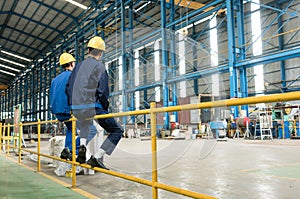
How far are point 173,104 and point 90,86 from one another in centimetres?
1295

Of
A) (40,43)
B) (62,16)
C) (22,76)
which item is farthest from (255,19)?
(22,76)

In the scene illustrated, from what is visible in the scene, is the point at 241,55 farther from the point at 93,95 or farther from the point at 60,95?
the point at 93,95

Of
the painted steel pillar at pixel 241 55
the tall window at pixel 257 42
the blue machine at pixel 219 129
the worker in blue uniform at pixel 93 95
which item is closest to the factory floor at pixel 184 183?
the worker in blue uniform at pixel 93 95

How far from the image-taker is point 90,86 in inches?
120

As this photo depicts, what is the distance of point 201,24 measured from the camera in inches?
859

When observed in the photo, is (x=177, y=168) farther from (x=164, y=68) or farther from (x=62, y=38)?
(x=62, y=38)

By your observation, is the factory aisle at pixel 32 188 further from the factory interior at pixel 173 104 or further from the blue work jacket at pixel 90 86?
the blue work jacket at pixel 90 86

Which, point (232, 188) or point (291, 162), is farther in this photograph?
point (291, 162)

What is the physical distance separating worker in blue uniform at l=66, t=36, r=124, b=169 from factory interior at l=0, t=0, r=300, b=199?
0.10 metres

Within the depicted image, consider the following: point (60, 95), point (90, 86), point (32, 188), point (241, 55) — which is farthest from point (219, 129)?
point (90, 86)

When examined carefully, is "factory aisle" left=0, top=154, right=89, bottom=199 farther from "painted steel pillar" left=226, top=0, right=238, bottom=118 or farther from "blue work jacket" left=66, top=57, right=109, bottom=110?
"painted steel pillar" left=226, top=0, right=238, bottom=118

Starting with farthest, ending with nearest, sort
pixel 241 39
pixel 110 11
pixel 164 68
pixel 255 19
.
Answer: pixel 110 11
pixel 255 19
pixel 164 68
pixel 241 39

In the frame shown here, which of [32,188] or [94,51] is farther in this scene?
[32,188]

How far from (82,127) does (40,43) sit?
28452 mm
